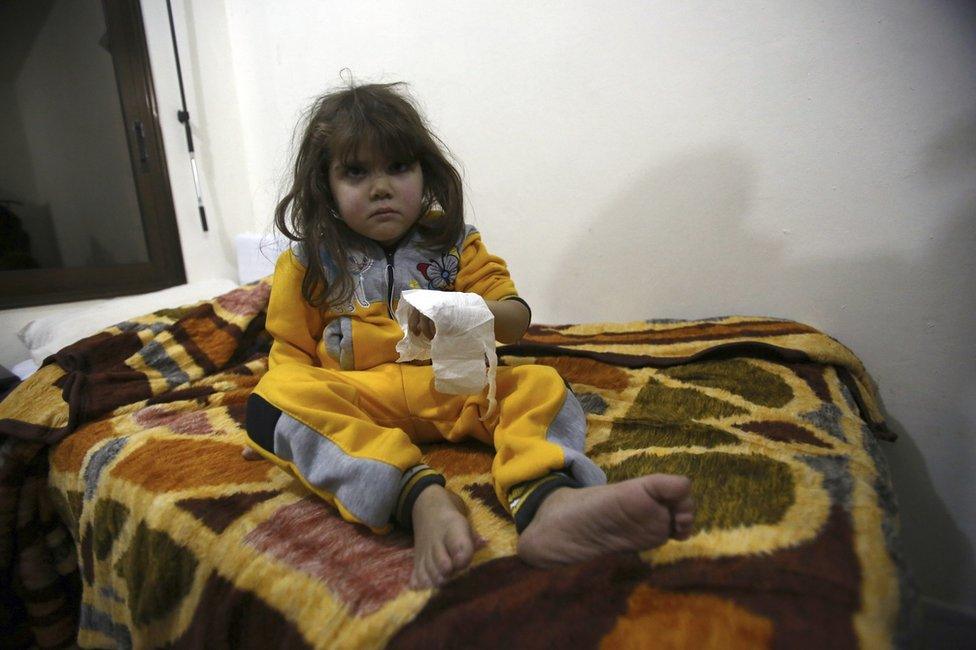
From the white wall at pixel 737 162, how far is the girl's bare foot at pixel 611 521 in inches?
32.0

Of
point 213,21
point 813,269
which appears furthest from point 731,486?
point 213,21

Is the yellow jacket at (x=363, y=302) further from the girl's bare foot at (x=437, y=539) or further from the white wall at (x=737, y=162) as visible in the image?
the white wall at (x=737, y=162)

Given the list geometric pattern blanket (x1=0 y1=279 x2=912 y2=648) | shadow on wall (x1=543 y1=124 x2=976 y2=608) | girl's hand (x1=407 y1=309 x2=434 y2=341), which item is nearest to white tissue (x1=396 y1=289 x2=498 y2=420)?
girl's hand (x1=407 y1=309 x2=434 y2=341)

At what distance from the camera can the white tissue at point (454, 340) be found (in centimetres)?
53

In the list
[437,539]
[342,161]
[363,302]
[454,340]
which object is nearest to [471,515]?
[437,539]

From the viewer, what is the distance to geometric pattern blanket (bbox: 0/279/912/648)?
0.35 meters

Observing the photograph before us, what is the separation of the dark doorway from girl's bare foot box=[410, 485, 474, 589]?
4.80 ft

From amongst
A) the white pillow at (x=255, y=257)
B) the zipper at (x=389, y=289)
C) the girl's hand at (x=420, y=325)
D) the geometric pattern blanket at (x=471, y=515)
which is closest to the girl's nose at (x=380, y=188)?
the zipper at (x=389, y=289)

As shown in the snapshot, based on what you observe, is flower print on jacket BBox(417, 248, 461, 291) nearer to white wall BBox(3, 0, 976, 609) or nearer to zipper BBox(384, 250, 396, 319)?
zipper BBox(384, 250, 396, 319)

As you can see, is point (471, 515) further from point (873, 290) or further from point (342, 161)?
point (873, 290)

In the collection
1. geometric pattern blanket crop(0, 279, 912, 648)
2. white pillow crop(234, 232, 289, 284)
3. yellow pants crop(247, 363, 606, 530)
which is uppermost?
white pillow crop(234, 232, 289, 284)

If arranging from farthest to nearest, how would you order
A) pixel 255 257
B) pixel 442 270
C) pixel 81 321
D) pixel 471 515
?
pixel 255 257 < pixel 81 321 < pixel 442 270 < pixel 471 515

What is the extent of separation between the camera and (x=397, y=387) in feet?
2.20

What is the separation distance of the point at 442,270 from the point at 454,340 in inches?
9.3
